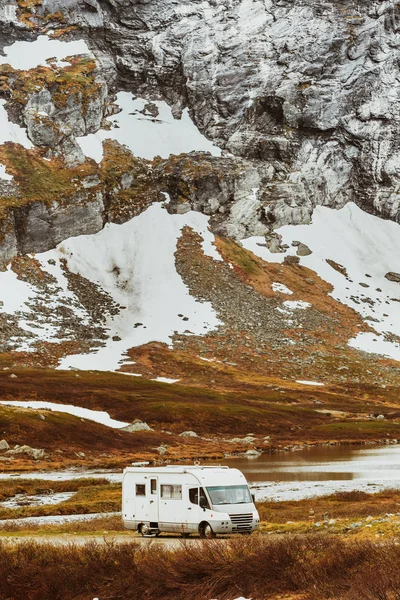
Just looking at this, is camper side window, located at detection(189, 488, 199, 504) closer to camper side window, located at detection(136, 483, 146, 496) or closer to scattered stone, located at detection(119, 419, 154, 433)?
camper side window, located at detection(136, 483, 146, 496)

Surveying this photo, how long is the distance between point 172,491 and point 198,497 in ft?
4.42

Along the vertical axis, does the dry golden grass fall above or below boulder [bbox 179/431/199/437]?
above

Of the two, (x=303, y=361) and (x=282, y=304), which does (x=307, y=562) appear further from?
(x=282, y=304)

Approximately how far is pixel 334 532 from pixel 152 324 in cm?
15045

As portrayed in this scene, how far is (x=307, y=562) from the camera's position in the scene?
1930 cm

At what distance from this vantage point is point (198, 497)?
103ft

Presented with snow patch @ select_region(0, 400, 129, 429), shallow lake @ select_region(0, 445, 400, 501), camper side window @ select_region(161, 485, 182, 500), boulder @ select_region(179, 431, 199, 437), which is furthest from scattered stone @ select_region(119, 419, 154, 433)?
camper side window @ select_region(161, 485, 182, 500)

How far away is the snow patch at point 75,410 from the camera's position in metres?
101

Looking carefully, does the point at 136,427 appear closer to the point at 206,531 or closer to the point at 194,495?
the point at 194,495

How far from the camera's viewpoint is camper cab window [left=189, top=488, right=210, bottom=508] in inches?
1235

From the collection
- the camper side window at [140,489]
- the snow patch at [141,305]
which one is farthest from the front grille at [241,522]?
the snow patch at [141,305]

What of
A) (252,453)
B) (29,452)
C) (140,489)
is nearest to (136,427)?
(252,453)

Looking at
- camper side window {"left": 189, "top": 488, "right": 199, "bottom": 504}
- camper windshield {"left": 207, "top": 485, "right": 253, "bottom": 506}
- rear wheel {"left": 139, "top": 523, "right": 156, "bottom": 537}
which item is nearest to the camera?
camper windshield {"left": 207, "top": 485, "right": 253, "bottom": 506}

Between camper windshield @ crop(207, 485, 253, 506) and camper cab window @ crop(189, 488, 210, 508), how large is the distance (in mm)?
293
